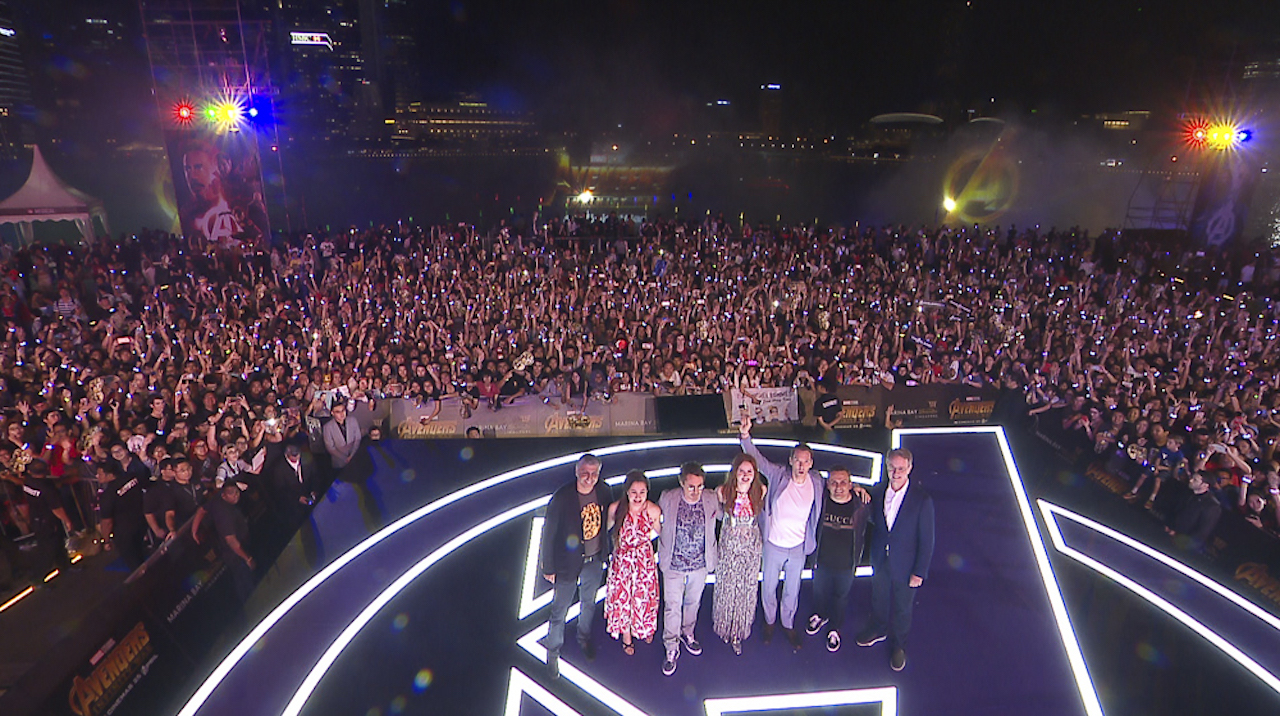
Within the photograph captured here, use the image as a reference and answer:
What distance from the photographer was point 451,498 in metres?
6.68

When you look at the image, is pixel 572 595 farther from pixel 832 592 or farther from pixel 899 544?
pixel 899 544

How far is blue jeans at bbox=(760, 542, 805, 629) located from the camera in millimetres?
4215

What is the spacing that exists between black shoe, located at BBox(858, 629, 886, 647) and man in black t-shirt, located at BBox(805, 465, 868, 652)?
18 cm

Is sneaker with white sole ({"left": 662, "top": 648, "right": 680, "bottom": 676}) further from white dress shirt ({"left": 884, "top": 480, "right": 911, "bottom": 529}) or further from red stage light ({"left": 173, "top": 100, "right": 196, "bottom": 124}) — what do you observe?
red stage light ({"left": 173, "top": 100, "right": 196, "bottom": 124})

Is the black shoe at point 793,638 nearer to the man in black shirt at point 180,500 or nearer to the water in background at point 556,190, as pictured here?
the man in black shirt at point 180,500

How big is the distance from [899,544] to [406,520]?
4.58 meters

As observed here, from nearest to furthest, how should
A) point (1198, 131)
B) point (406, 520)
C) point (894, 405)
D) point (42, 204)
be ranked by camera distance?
point (406, 520), point (894, 405), point (1198, 131), point (42, 204)

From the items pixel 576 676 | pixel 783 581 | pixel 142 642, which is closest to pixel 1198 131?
pixel 783 581

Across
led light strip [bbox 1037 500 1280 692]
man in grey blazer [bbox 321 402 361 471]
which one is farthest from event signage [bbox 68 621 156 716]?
→ led light strip [bbox 1037 500 1280 692]

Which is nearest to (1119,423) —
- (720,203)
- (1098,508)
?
(1098,508)

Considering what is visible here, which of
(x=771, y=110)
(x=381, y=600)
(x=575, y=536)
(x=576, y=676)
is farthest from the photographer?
(x=771, y=110)

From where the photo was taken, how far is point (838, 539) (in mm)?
4195

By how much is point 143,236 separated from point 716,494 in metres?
15.0

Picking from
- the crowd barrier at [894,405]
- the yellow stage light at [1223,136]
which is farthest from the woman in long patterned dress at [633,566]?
the yellow stage light at [1223,136]
